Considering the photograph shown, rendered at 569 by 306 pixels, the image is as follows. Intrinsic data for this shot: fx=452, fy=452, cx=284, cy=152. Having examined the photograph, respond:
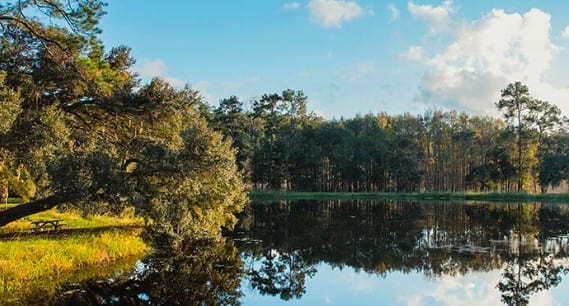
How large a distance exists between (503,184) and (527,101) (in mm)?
17720

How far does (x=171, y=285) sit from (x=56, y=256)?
5.08 meters

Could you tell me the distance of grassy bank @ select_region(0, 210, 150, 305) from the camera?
15.4 m

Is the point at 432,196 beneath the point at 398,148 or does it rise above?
beneath

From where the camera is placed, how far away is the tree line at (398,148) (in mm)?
80000

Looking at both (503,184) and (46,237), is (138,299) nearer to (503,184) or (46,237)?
(46,237)

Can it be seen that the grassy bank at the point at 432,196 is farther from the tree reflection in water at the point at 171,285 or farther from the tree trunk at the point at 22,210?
the tree trunk at the point at 22,210

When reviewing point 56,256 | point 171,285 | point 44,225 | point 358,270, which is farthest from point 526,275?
point 44,225

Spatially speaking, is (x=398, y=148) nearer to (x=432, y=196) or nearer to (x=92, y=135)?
(x=432, y=196)

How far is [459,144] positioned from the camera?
285 ft

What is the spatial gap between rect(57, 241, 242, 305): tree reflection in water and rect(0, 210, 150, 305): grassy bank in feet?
3.43

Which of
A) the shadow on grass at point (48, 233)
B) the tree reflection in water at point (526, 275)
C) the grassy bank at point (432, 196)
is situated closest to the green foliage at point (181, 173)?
the shadow on grass at point (48, 233)

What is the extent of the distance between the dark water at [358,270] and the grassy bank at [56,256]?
109cm

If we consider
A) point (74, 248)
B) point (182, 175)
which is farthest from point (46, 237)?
point (182, 175)

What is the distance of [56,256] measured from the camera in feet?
59.4
